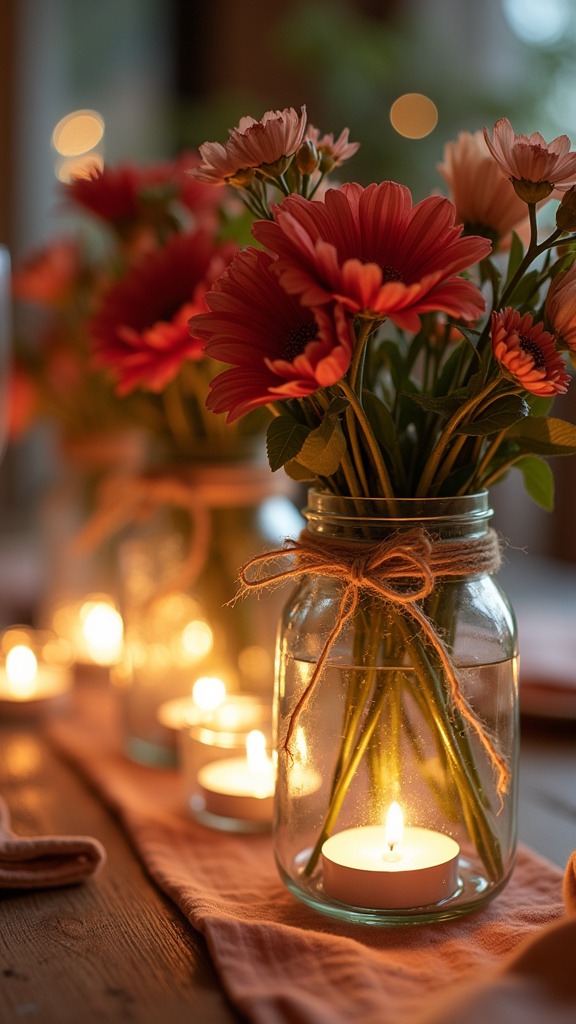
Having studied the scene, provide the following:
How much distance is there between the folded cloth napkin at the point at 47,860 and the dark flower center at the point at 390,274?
0.33 m

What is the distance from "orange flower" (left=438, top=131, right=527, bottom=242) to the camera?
54 centimetres

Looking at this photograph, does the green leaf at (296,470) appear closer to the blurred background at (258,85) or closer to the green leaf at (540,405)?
the green leaf at (540,405)

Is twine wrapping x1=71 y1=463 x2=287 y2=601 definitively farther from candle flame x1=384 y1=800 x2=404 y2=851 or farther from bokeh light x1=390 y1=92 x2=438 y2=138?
bokeh light x1=390 y1=92 x2=438 y2=138

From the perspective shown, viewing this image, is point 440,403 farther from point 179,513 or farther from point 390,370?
point 179,513

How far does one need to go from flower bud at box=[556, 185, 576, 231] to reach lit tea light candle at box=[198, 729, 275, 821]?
0.36 meters

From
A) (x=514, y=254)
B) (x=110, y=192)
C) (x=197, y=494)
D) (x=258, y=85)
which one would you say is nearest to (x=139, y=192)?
(x=110, y=192)

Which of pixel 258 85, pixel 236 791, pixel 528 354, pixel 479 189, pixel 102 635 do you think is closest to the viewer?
pixel 528 354

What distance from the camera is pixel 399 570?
0.49 meters

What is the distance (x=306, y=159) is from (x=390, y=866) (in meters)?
0.33

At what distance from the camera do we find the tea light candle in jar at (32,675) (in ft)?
2.91

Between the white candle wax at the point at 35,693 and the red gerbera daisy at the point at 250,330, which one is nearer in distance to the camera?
the red gerbera daisy at the point at 250,330

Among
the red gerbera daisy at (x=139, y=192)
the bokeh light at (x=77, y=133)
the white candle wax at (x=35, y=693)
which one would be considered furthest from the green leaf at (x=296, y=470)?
the bokeh light at (x=77, y=133)

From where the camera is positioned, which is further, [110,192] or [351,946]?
[110,192]

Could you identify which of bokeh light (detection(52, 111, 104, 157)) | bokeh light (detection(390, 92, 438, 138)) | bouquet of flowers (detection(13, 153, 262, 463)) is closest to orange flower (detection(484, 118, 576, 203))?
bouquet of flowers (detection(13, 153, 262, 463))
